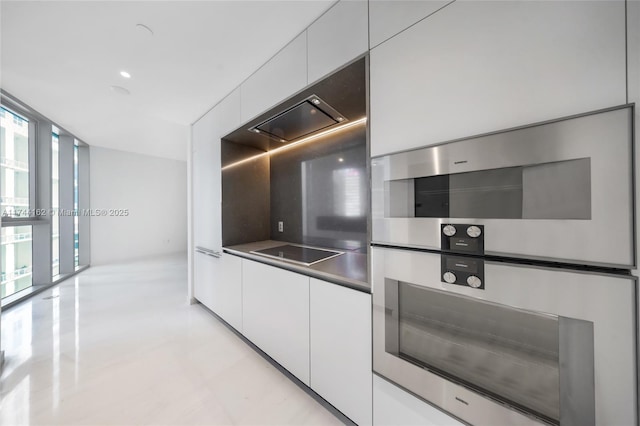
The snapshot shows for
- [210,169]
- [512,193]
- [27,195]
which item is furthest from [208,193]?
[27,195]

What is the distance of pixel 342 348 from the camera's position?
1.15 metres

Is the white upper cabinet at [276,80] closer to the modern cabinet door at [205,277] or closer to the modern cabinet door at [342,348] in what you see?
the modern cabinet door at [342,348]

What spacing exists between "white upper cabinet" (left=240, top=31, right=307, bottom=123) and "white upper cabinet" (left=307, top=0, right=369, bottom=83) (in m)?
0.08

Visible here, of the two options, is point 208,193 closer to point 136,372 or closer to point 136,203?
point 136,372

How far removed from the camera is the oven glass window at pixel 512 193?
1.94 ft

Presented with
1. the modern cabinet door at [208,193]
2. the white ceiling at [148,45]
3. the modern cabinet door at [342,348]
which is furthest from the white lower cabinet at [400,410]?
the white ceiling at [148,45]

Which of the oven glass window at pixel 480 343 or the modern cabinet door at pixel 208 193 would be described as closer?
the oven glass window at pixel 480 343

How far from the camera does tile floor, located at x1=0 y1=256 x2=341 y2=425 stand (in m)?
1.28

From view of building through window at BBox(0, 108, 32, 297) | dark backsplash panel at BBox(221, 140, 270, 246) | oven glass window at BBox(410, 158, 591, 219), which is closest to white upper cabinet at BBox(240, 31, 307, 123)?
dark backsplash panel at BBox(221, 140, 270, 246)

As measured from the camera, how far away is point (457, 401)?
78 cm

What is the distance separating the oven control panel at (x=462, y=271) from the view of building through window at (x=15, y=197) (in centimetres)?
478

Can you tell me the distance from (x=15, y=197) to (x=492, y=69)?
17.2 feet

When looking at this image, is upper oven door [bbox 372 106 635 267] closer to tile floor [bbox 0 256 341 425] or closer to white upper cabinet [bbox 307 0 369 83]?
white upper cabinet [bbox 307 0 369 83]

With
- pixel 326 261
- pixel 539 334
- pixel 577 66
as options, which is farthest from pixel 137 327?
pixel 577 66
